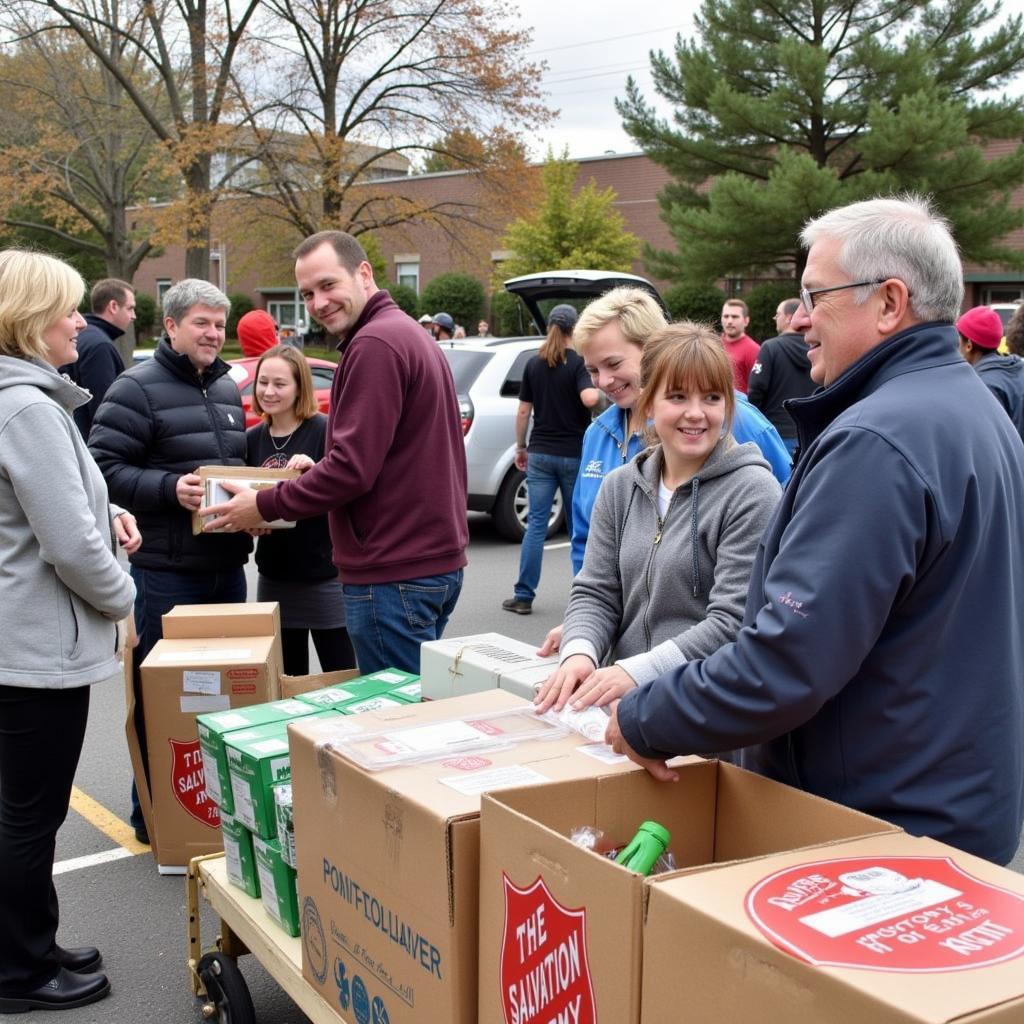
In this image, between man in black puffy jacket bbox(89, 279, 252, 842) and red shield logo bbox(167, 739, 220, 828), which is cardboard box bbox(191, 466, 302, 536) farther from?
red shield logo bbox(167, 739, 220, 828)

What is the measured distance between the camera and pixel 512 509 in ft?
32.3

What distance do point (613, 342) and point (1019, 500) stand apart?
5.46 feet

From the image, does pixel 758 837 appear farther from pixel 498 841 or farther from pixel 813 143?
pixel 813 143

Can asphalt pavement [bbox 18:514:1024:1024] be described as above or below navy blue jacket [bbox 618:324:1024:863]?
below

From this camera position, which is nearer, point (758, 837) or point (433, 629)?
point (758, 837)

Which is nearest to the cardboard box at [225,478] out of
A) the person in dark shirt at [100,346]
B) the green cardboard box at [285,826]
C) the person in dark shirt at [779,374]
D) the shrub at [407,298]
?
the green cardboard box at [285,826]

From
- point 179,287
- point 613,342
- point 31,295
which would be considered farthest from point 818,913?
point 179,287

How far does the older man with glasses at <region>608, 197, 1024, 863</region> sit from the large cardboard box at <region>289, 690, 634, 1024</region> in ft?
0.97

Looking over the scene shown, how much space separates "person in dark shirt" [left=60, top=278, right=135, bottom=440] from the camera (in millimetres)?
7352

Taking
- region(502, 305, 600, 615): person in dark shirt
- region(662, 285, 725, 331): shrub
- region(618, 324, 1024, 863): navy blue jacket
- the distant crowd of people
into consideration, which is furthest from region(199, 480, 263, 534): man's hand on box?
region(662, 285, 725, 331): shrub

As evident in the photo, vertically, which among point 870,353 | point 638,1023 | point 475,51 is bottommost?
point 638,1023

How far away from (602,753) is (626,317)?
1624 mm

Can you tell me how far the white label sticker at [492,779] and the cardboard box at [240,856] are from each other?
1126 mm

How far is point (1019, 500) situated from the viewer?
1853 mm
